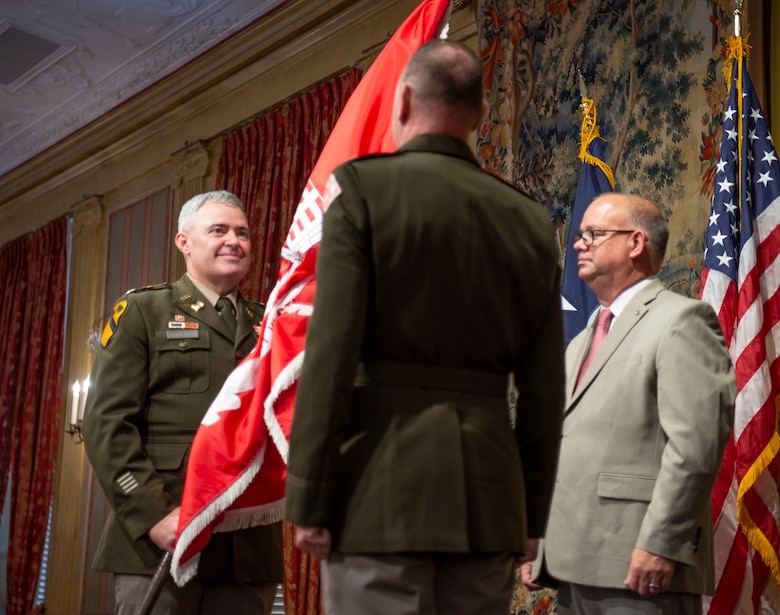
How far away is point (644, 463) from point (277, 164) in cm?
419

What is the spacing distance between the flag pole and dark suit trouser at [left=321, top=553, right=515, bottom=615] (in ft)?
3.26

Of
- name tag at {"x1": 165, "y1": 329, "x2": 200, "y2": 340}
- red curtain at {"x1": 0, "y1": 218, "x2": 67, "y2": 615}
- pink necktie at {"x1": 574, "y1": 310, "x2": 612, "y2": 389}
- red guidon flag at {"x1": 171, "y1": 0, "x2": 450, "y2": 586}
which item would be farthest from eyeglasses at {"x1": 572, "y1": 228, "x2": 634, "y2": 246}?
red curtain at {"x1": 0, "y1": 218, "x2": 67, "y2": 615}

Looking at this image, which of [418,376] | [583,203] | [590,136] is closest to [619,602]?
[418,376]

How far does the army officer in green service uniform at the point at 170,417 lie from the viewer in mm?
2473

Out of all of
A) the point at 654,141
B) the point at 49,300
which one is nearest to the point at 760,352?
the point at 654,141

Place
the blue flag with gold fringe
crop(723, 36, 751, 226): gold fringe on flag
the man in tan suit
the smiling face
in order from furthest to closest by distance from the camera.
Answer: the blue flag with gold fringe
crop(723, 36, 751, 226): gold fringe on flag
the smiling face
the man in tan suit

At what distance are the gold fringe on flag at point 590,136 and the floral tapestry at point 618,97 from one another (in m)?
0.16

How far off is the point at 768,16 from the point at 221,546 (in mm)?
2848

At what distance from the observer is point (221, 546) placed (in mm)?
2475

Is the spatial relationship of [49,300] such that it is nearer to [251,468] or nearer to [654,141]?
[654,141]

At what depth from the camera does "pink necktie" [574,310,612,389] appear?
8.85ft

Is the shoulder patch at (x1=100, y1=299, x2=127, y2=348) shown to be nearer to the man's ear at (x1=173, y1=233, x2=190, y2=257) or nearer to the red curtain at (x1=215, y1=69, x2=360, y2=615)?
the man's ear at (x1=173, y1=233, x2=190, y2=257)

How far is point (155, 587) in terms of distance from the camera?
2.38m

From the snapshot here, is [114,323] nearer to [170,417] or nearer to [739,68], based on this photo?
[170,417]
